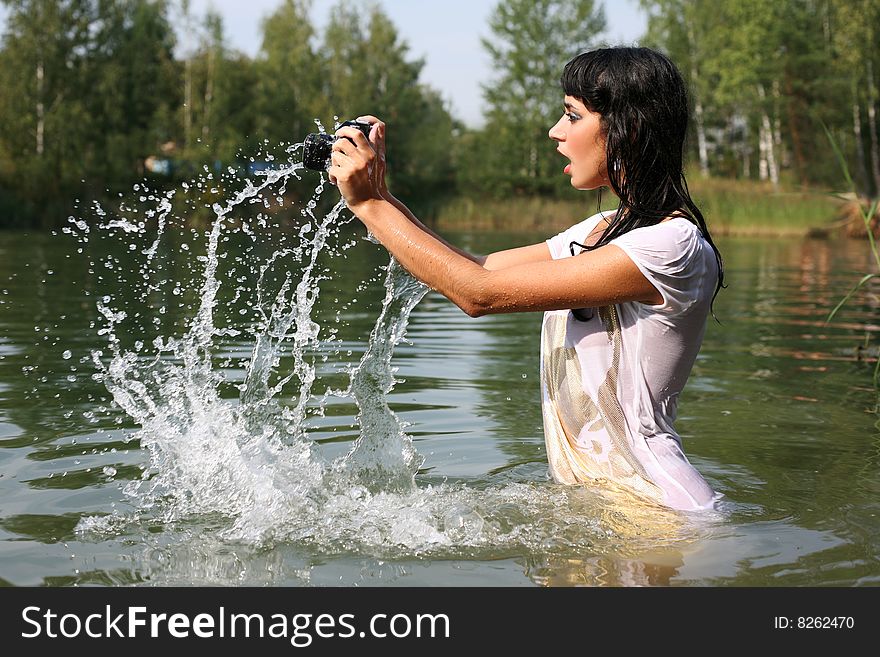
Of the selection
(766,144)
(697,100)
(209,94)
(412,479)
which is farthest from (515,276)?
(697,100)

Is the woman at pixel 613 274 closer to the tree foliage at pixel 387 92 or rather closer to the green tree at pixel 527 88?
the tree foliage at pixel 387 92

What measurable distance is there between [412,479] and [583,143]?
1.51 m

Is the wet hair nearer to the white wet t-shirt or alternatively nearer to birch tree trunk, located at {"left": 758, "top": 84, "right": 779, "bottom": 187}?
the white wet t-shirt

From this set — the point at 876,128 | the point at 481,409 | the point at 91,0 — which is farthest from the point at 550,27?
the point at 481,409

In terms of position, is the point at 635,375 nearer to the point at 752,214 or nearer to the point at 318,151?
the point at 318,151

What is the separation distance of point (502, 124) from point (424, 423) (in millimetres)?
46448

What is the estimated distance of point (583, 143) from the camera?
3.44 m

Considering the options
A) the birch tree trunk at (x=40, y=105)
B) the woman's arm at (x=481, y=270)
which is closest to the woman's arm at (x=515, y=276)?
the woman's arm at (x=481, y=270)

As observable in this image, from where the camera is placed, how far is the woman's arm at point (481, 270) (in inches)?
124

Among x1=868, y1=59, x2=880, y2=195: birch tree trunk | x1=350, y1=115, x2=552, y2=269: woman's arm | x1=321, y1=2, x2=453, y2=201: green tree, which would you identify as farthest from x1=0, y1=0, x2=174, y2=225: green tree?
x1=350, y1=115, x2=552, y2=269: woman's arm

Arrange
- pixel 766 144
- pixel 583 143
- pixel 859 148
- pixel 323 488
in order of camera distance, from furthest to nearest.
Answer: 1. pixel 766 144
2. pixel 859 148
3. pixel 323 488
4. pixel 583 143

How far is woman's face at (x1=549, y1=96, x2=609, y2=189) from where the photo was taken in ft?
11.2
